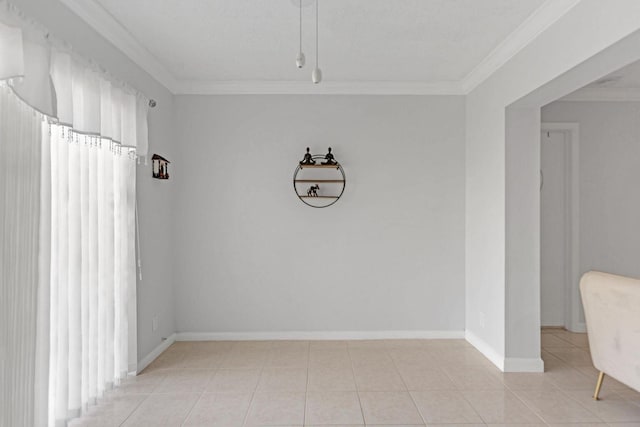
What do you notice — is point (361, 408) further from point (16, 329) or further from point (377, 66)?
point (377, 66)

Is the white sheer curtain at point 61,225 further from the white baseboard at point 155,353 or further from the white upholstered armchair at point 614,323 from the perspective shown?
the white upholstered armchair at point 614,323

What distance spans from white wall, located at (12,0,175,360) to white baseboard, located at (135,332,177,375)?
4 cm

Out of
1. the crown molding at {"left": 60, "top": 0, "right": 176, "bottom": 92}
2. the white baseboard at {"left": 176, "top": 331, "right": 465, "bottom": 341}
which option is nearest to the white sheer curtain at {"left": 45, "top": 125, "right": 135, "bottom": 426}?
the crown molding at {"left": 60, "top": 0, "right": 176, "bottom": 92}

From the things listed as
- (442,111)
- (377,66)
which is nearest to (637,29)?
(377,66)

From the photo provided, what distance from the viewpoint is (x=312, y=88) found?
458 centimetres

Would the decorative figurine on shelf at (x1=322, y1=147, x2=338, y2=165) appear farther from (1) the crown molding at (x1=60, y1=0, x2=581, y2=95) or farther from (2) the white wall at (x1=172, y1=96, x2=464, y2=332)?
(1) the crown molding at (x1=60, y1=0, x2=581, y2=95)

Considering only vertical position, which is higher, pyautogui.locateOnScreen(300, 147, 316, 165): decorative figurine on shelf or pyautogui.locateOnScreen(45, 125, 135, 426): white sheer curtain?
pyautogui.locateOnScreen(300, 147, 316, 165): decorative figurine on shelf

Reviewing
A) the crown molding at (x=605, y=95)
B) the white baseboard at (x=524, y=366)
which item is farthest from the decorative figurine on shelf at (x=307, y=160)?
the crown molding at (x=605, y=95)

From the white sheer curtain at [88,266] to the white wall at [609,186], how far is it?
4.63 m

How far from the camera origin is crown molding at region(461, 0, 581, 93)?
2.82m

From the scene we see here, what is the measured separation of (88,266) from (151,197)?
121cm

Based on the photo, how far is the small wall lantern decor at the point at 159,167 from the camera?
3.97m

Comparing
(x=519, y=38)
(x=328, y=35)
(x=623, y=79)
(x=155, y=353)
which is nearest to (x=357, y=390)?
(x=155, y=353)

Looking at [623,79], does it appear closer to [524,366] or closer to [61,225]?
[524,366]
